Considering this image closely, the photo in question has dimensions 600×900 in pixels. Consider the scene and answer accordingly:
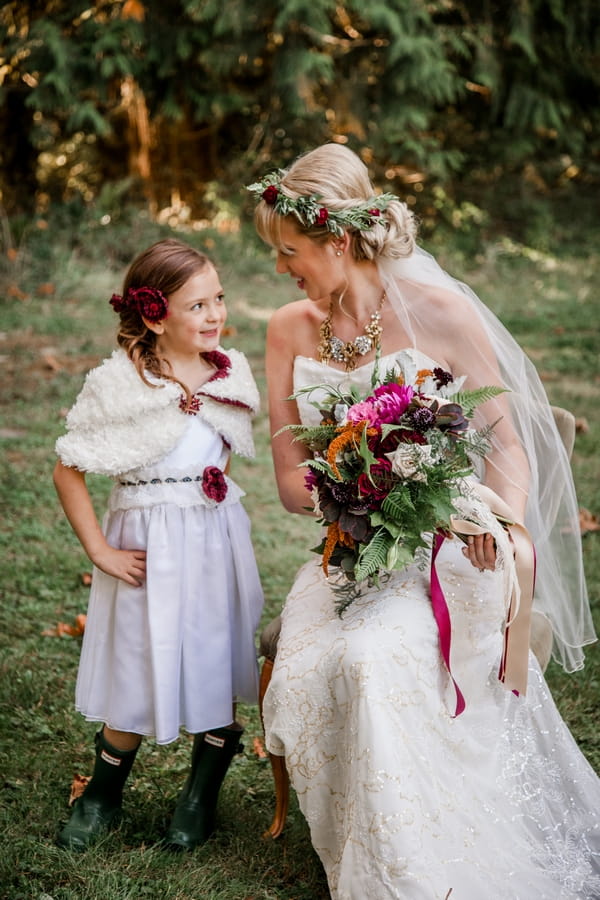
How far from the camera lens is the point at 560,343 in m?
8.29

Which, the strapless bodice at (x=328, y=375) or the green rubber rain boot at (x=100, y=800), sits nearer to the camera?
the green rubber rain boot at (x=100, y=800)

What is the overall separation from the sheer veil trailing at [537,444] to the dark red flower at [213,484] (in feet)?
2.53

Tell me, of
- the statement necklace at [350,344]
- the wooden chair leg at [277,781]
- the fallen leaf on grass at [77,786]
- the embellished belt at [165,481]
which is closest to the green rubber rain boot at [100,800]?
the fallen leaf on grass at [77,786]

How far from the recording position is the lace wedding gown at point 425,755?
2336 mm

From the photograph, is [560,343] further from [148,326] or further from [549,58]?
[148,326]

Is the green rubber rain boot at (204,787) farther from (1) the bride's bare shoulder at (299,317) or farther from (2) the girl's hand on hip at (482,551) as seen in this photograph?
(1) the bride's bare shoulder at (299,317)

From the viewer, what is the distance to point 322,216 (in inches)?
114

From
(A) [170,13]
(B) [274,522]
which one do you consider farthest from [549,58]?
(B) [274,522]

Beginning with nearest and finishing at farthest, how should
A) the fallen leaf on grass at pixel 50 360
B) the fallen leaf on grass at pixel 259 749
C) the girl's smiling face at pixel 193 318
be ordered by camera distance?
the girl's smiling face at pixel 193 318 < the fallen leaf on grass at pixel 259 749 < the fallen leaf on grass at pixel 50 360

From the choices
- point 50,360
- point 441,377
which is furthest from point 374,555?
point 50,360

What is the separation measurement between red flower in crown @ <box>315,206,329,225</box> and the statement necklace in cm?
39

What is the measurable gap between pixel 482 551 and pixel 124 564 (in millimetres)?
1010

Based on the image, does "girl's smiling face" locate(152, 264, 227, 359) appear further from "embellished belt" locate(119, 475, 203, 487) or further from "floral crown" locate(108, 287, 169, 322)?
"embellished belt" locate(119, 475, 203, 487)

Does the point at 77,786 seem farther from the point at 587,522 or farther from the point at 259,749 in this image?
the point at 587,522
